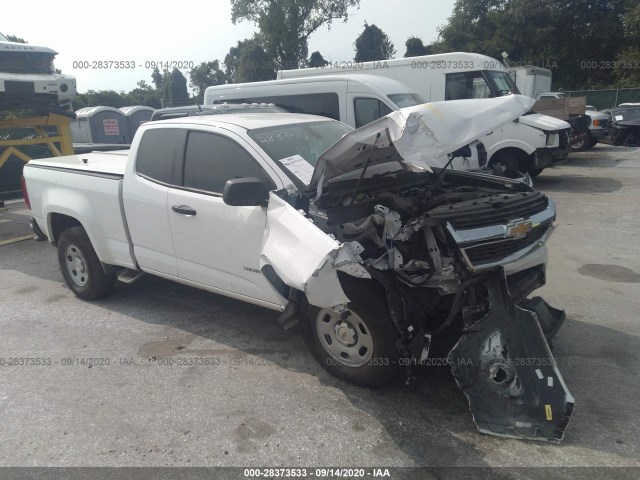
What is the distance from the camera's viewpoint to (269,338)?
4203 millimetres

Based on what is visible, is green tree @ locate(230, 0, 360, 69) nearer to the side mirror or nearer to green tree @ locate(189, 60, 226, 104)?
green tree @ locate(189, 60, 226, 104)

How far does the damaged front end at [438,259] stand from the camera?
285 centimetres

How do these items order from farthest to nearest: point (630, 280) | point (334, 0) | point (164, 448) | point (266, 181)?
point (334, 0) → point (630, 280) → point (266, 181) → point (164, 448)

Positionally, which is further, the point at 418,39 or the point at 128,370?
the point at 418,39

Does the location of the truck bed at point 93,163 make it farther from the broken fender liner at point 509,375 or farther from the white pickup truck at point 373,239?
the broken fender liner at point 509,375

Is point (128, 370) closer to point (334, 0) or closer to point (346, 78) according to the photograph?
point (346, 78)

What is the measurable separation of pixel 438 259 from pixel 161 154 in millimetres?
→ 2703

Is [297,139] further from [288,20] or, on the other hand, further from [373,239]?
[288,20]

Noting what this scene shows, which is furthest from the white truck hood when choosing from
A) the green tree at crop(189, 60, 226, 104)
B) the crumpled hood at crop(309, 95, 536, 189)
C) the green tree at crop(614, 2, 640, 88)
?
the green tree at crop(189, 60, 226, 104)

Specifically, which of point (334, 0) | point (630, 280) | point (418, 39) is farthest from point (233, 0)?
point (630, 280)

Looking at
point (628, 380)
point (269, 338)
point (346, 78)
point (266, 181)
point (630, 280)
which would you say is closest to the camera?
point (628, 380)

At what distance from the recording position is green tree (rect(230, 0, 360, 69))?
1523 inches

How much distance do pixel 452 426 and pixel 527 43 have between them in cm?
3421

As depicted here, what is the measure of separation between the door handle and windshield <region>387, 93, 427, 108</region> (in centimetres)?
623
